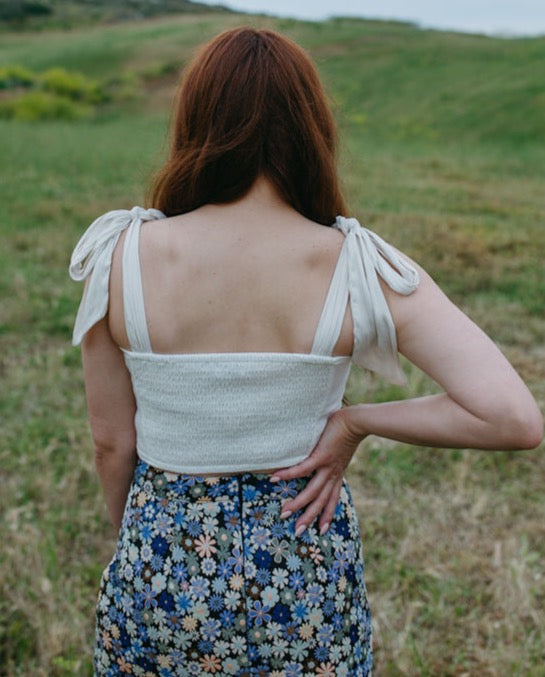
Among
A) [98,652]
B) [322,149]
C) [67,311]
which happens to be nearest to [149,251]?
[322,149]

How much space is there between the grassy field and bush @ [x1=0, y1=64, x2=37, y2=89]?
78.1ft

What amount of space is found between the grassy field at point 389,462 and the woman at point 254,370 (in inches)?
13.1

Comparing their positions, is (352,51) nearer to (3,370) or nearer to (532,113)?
(532,113)

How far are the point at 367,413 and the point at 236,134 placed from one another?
23.9 inches

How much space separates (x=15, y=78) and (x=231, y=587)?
39.7 metres

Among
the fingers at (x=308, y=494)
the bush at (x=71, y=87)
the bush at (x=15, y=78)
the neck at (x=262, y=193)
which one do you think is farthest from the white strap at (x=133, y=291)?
the bush at (x=15, y=78)

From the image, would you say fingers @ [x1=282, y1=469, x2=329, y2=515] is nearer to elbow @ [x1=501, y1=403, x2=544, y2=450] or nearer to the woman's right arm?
the woman's right arm

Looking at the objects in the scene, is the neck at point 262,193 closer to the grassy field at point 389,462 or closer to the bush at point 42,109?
the grassy field at point 389,462

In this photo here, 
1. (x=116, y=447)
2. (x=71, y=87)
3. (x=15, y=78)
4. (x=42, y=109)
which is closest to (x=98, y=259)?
(x=116, y=447)

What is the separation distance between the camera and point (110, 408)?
1.79m

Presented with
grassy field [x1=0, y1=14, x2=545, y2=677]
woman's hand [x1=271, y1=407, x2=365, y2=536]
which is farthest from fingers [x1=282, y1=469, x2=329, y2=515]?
grassy field [x1=0, y1=14, x2=545, y2=677]

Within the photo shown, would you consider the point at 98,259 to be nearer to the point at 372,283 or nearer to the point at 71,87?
the point at 372,283

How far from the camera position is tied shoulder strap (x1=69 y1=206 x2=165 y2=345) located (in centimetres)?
156

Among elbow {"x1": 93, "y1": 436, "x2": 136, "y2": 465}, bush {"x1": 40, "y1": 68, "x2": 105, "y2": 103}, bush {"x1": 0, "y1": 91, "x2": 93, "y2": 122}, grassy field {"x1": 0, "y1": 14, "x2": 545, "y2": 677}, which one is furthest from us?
bush {"x1": 40, "y1": 68, "x2": 105, "y2": 103}
